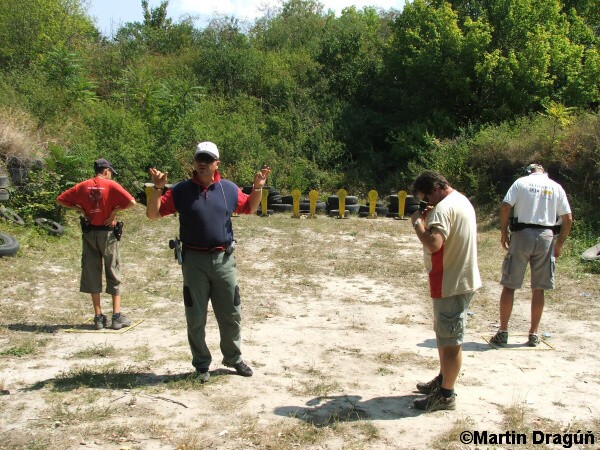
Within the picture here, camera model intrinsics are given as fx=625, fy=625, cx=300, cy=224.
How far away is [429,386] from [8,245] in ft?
25.0

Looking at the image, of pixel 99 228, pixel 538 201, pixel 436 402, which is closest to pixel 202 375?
pixel 436 402

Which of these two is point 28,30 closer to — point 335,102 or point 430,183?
point 335,102

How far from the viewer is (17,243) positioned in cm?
1026

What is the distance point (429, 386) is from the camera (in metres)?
5.19

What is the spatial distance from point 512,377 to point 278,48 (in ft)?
87.3

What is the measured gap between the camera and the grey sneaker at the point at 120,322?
7199mm

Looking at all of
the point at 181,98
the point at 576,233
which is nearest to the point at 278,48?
the point at 181,98

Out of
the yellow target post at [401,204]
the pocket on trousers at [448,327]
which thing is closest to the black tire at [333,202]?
the yellow target post at [401,204]

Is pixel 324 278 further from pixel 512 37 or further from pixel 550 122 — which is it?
pixel 512 37

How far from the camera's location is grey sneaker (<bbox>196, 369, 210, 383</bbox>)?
5.44 m

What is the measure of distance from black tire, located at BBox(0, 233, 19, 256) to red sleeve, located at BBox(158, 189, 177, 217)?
225 inches

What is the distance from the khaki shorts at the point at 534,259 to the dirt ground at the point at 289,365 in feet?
2.32

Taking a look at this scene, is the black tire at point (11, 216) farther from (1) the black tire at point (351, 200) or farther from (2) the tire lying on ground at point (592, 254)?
(2) the tire lying on ground at point (592, 254)

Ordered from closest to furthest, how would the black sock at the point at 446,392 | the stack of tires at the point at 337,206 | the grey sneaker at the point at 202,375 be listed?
the black sock at the point at 446,392 → the grey sneaker at the point at 202,375 → the stack of tires at the point at 337,206
